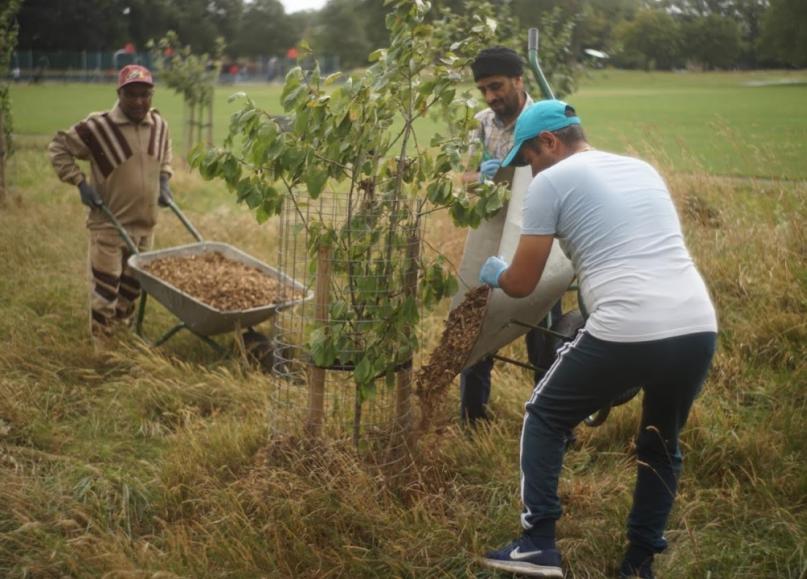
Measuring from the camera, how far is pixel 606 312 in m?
3.09

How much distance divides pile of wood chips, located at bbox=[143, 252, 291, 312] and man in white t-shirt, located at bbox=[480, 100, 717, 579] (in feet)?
9.53

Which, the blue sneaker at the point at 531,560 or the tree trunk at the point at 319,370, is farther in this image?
the tree trunk at the point at 319,370

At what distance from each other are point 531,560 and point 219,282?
3478 millimetres

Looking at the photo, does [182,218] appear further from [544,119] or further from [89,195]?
[544,119]

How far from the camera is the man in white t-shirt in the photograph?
10.0 ft

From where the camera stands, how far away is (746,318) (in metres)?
6.11

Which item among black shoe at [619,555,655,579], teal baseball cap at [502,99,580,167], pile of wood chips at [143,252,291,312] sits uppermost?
teal baseball cap at [502,99,580,167]

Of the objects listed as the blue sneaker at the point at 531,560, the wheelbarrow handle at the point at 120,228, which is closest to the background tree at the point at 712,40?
the wheelbarrow handle at the point at 120,228

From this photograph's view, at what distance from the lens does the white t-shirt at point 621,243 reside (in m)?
3.04

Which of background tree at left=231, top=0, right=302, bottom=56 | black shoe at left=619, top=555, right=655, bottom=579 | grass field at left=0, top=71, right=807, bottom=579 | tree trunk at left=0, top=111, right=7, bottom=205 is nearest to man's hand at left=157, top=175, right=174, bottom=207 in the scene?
grass field at left=0, top=71, right=807, bottom=579

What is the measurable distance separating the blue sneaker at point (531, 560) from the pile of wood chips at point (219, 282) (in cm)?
296

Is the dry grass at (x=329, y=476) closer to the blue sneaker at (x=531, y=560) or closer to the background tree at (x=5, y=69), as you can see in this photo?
the blue sneaker at (x=531, y=560)

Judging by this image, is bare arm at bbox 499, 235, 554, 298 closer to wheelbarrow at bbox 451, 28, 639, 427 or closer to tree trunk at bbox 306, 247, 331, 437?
wheelbarrow at bbox 451, 28, 639, 427

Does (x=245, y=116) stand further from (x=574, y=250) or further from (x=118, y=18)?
(x=118, y=18)
